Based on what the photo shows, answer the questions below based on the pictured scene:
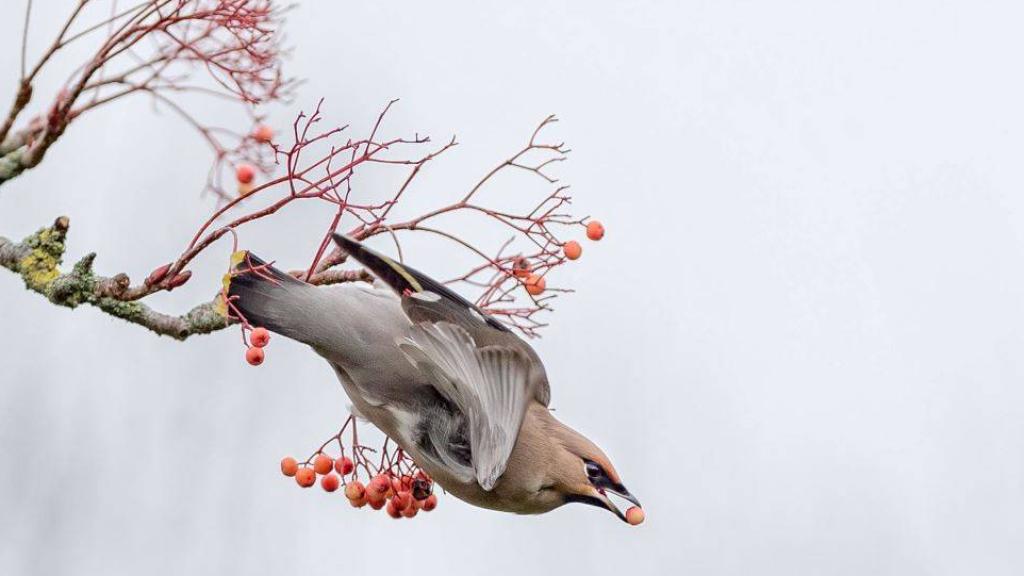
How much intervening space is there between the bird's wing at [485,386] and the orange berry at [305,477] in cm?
38

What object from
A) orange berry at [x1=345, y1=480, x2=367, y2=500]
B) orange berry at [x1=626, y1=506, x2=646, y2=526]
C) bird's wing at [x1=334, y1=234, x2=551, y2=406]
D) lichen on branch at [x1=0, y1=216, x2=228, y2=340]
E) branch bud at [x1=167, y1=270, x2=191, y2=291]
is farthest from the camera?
orange berry at [x1=345, y1=480, x2=367, y2=500]

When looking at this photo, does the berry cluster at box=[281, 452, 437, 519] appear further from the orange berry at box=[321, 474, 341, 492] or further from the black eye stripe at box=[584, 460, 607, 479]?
the black eye stripe at box=[584, 460, 607, 479]

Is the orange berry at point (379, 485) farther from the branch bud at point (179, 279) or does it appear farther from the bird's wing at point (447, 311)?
the branch bud at point (179, 279)

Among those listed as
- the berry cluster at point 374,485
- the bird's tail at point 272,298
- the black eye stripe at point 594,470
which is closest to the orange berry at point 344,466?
the berry cluster at point 374,485

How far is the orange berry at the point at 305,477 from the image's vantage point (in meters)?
2.70

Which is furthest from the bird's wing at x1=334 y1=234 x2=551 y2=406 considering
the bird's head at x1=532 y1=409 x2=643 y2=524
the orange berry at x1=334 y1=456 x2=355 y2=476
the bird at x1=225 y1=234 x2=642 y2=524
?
the orange berry at x1=334 y1=456 x2=355 y2=476

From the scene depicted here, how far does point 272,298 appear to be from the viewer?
8.73 ft

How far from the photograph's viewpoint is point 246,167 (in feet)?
7.54

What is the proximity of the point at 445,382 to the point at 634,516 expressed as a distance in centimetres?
52

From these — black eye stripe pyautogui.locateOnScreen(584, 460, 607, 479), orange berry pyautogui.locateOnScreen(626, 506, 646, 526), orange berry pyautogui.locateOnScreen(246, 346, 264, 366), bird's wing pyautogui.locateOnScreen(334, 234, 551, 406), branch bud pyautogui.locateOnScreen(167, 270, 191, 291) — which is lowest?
orange berry pyautogui.locateOnScreen(626, 506, 646, 526)

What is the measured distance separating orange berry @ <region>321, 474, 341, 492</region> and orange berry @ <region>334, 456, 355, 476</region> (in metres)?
0.04

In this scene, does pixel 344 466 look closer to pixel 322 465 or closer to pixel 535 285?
pixel 322 465

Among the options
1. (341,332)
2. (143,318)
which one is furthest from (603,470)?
(143,318)

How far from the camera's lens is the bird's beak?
277 cm
